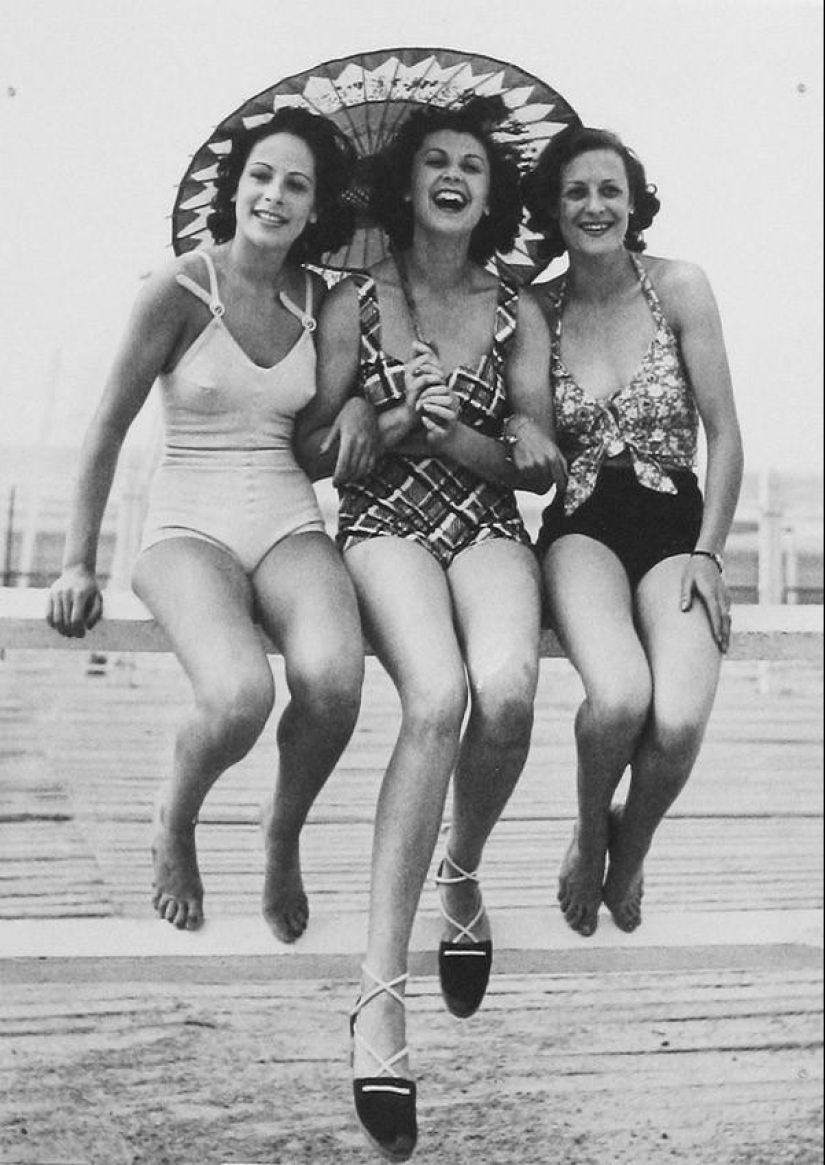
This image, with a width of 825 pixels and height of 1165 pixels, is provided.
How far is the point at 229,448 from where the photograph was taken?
4.94 ft

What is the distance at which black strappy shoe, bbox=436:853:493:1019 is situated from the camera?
1497 mm

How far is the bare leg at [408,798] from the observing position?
1.32 metres

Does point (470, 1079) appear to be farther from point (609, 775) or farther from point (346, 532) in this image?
point (346, 532)

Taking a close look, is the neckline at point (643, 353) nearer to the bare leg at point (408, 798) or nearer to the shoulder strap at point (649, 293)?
the shoulder strap at point (649, 293)

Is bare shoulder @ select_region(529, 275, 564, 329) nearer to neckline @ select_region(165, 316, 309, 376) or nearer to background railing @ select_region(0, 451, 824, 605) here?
neckline @ select_region(165, 316, 309, 376)

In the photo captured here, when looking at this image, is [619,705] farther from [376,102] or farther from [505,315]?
[376,102]

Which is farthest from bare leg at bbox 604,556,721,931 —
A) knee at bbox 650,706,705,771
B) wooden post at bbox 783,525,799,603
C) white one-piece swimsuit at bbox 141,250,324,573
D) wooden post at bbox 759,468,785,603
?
wooden post at bbox 783,525,799,603

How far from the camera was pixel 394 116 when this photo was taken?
61.0 inches

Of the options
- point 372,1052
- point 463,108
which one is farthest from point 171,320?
point 372,1052

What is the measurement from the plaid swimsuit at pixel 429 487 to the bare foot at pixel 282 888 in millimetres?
316

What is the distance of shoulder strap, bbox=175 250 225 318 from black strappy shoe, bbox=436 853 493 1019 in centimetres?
62

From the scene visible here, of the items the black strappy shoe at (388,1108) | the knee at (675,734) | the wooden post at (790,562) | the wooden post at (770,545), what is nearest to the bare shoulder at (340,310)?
the knee at (675,734)

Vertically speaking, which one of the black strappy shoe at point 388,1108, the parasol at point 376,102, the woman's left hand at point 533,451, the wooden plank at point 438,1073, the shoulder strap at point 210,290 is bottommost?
the wooden plank at point 438,1073

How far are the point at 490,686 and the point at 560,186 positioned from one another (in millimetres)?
583
